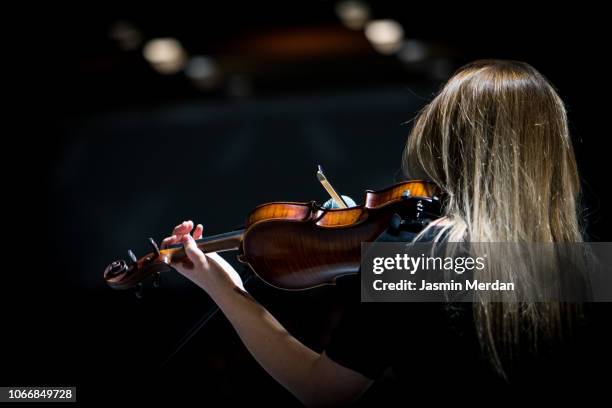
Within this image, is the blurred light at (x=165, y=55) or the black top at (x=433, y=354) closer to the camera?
the black top at (x=433, y=354)

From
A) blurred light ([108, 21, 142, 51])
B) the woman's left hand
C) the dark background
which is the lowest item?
the woman's left hand

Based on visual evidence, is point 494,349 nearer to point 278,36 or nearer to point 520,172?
point 520,172

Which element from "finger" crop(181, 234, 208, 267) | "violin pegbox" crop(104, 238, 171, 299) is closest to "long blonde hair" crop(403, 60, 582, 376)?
"finger" crop(181, 234, 208, 267)

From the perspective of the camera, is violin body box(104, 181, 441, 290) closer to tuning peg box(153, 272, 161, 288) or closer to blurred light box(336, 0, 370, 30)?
tuning peg box(153, 272, 161, 288)

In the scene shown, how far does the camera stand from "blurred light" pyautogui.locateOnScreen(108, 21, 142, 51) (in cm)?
277

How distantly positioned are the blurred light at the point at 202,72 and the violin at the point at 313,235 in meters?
2.06

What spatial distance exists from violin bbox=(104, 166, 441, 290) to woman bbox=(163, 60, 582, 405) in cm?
6

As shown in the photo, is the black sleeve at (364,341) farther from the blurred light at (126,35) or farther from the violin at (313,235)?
the blurred light at (126,35)

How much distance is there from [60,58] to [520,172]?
8.68ft

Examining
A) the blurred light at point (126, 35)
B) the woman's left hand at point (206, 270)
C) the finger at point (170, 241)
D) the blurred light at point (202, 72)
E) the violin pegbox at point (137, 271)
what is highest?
the blurred light at point (202, 72)

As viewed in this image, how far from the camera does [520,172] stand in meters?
0.87

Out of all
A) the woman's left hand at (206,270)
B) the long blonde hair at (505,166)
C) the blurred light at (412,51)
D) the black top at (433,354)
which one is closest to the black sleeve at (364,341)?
the black top at (433,354)

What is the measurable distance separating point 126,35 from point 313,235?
2.12 metres

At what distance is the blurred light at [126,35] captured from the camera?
277cm
